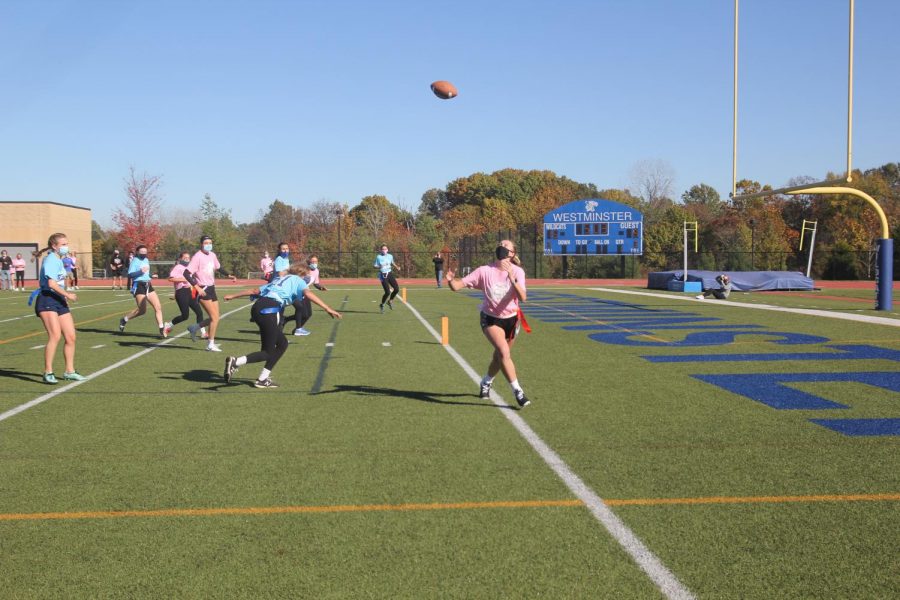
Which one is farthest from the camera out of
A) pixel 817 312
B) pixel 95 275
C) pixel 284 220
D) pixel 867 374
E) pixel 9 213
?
pixel 284 220

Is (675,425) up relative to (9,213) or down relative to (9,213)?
down

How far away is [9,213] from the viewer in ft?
188

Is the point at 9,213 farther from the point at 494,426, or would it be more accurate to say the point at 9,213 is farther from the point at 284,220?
the point at 494,426

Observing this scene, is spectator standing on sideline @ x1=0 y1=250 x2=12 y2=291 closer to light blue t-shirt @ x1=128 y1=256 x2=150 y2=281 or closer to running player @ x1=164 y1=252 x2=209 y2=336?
light blue t-shirt @ x1=128 y1=256 x2=150 y2=281

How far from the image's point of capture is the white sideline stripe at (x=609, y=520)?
12.6 ft

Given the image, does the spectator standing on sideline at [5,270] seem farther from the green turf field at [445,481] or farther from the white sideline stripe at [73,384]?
the green turf field at [445,481]

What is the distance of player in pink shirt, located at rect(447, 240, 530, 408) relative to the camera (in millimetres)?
8297

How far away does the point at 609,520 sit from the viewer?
4.75 meters

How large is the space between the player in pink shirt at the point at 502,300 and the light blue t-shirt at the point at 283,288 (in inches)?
85.3

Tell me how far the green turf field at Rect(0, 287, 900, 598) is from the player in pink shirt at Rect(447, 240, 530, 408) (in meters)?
0.48

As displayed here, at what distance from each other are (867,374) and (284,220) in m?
102

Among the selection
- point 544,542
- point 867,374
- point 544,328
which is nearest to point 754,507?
point 544,542

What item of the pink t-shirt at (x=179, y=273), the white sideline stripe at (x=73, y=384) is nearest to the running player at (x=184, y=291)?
the pink t-shirt at (x=179, y=273)

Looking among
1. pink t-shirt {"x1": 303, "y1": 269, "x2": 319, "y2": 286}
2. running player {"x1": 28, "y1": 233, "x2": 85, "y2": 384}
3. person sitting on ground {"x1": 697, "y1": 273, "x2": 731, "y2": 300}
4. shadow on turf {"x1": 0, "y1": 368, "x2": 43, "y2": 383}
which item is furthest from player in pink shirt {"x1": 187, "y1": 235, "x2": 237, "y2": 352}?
person sitting on ground {"x1": 697, "y1": 273, "x2": 731, "y2": 300}
